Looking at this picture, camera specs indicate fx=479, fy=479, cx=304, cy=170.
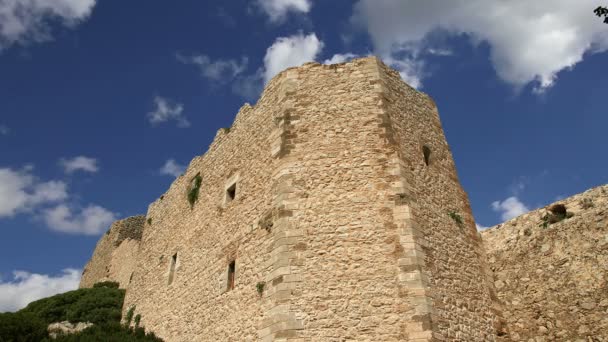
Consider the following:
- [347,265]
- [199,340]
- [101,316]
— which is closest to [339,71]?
[347,265]

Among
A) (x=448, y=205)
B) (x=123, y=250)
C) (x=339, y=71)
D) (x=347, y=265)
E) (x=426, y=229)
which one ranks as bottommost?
(x=347, y=265)

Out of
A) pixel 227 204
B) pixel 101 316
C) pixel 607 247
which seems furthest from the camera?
pixel 101 316

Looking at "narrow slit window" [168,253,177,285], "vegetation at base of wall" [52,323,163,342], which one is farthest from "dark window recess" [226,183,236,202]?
"vegetation at base of wall" [52,323,163,342]

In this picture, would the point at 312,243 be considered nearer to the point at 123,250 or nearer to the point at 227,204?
the point at 227,204

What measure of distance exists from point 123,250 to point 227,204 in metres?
20.7

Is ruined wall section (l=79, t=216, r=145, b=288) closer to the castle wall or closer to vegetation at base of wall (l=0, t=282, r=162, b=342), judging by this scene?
vegetation at base of wall (l=0, t=282, r=162, b=342)

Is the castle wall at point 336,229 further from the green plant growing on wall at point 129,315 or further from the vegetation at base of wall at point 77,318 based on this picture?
the green plant growing on wall at point 129,315

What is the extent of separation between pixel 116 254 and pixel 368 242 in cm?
2664

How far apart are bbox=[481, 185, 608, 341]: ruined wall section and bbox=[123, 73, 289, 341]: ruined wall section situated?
18.0 ft

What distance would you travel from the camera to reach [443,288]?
9.20 m

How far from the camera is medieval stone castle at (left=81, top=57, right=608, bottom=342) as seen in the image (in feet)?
28.8

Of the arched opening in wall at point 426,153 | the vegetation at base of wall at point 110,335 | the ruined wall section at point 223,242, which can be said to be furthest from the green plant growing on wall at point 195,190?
the arched opening in wall at point 426,153

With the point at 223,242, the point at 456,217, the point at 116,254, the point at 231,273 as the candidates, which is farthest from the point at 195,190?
the point at 116,254

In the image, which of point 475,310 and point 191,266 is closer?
point 475,310
